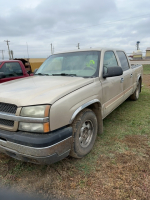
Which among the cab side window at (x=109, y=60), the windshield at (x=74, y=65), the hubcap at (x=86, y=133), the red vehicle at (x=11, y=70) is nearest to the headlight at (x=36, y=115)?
the hubcap at (x=86, y=133)

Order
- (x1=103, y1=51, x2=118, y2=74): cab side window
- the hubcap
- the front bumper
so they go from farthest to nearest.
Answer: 1. (x1=103, y1=51, x2=118, y2=74): cab side window
2. the hubcap
3. the front bumper

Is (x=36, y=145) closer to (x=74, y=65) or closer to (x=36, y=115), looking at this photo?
(x=36, y=115)

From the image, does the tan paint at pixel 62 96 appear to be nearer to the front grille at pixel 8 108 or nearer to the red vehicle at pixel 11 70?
the front grille at pixel 8 108

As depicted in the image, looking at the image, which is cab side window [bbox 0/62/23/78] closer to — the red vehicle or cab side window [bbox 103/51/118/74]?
the red vehicle

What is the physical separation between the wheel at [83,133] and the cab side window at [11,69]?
414cm

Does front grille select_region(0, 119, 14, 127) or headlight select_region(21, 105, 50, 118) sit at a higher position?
headlight select_region(21, 105, 50, 118)

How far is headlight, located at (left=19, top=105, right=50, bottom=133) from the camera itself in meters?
1.97

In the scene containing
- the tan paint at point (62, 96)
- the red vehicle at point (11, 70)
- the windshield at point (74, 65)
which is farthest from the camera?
the red vehicle at point (11, 70)

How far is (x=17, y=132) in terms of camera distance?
2084 millimetres

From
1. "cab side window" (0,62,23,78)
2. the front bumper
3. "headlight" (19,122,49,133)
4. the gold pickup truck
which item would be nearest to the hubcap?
the gold pickup truck

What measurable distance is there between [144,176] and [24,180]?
1.71 metres

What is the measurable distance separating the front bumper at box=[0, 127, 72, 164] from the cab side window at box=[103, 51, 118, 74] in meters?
1.73

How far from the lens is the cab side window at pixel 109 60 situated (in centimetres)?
343

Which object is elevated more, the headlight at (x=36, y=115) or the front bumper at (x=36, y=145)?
the headlight at (x=36, y=115)
